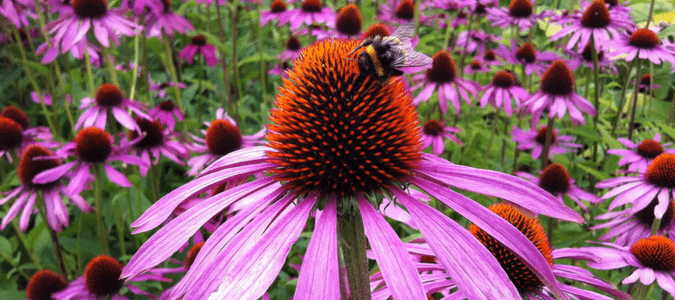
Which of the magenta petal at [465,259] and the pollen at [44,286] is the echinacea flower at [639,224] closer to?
the magenta petal at [465,259]

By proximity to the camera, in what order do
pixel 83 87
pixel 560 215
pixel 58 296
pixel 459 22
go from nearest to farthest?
pixel 560 215 → pixel 58 296 → pixel 83 87 → pixel 459 22

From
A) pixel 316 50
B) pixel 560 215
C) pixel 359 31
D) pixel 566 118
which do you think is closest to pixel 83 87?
pixel 359 31

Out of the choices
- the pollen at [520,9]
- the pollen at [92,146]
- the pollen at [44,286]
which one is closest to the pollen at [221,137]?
the pollen at [92,146]

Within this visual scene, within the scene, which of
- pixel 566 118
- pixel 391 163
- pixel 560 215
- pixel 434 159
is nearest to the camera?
pixel 560 215

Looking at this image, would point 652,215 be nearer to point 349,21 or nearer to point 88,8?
point 349,21

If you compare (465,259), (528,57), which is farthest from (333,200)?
(528,57)

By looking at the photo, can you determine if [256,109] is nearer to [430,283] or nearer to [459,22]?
[459,22]

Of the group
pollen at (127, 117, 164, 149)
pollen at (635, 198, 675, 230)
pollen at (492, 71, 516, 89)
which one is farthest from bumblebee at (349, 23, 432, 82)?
pollen at (492, 71, 516, 89)
